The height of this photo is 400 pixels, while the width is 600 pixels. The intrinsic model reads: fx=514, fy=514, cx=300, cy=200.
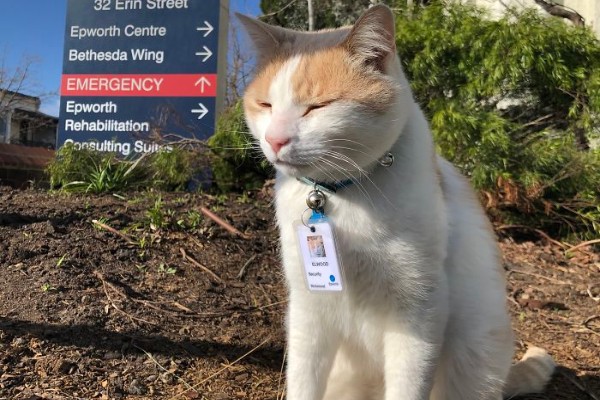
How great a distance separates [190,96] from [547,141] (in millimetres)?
3003

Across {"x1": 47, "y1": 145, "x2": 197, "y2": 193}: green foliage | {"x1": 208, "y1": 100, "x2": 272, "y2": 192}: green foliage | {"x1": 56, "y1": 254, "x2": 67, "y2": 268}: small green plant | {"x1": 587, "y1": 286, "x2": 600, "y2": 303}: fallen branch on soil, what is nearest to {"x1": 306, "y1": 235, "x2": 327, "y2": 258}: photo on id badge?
{"x1": 56, "y1": 254, "x2": 67, "y2": 268}: small green plant

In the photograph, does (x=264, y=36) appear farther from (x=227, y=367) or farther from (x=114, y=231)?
(x=114, y=231)

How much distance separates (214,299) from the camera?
8.07ft

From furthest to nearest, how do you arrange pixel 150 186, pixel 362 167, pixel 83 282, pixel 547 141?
pixel 150 186
pixel 547 141
pixel 83 282
pixel 362 167

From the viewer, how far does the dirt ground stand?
192 centimetres

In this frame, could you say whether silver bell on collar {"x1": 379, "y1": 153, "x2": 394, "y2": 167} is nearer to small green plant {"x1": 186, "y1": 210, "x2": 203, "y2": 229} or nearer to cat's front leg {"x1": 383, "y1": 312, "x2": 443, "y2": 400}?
cat's front leg {"x1": 383, "y1": 312, "x2": 443, "y2": 400}

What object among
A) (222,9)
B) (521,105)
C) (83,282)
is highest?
(222,9)

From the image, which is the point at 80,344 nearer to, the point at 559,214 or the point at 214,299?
the point at 214,299

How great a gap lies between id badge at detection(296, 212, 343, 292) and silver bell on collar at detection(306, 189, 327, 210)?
0.02m

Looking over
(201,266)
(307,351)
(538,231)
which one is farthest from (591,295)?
(201,266)

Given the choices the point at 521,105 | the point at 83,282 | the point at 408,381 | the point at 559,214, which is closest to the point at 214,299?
the point at 83,282

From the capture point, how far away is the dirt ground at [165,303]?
1922 mm

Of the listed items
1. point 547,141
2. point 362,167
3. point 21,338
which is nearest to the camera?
point 362,167

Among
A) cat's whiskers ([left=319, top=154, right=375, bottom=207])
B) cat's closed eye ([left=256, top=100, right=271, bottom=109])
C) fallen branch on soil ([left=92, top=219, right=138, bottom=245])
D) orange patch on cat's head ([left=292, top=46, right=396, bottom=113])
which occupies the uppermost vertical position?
orange patch on cat's head ([left=292, top=46, right=396, bottom=113])
